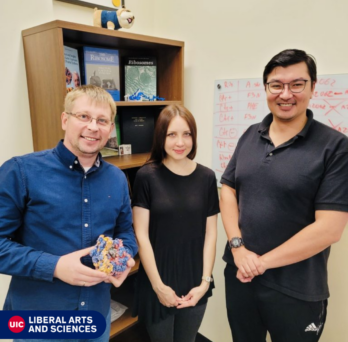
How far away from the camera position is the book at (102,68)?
5.64 ft

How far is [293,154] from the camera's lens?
4.16ft

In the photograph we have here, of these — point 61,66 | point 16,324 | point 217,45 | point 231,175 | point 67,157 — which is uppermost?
point 217,45

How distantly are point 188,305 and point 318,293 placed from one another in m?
0.58

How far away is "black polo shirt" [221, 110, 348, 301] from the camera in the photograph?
3.91 ft

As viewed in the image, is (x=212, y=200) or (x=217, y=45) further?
(x=217, y=45)

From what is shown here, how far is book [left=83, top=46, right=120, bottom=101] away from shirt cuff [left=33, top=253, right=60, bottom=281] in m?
1.03

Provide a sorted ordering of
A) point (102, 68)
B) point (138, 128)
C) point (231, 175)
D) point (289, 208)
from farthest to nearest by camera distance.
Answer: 1. point (138, 128)
2. point (102, 68)
3. point (231, 175)
4. point (289, 208)

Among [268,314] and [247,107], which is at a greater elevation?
[247,107]

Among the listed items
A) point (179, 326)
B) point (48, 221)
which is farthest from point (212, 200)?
point (48, 221)

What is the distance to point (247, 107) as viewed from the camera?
1.89 meters

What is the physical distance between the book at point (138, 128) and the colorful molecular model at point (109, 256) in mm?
982

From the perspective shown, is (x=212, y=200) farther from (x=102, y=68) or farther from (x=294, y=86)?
(x=102, y=68)

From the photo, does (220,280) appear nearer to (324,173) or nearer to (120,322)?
(120,322)

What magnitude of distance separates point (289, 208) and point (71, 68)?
126cm
